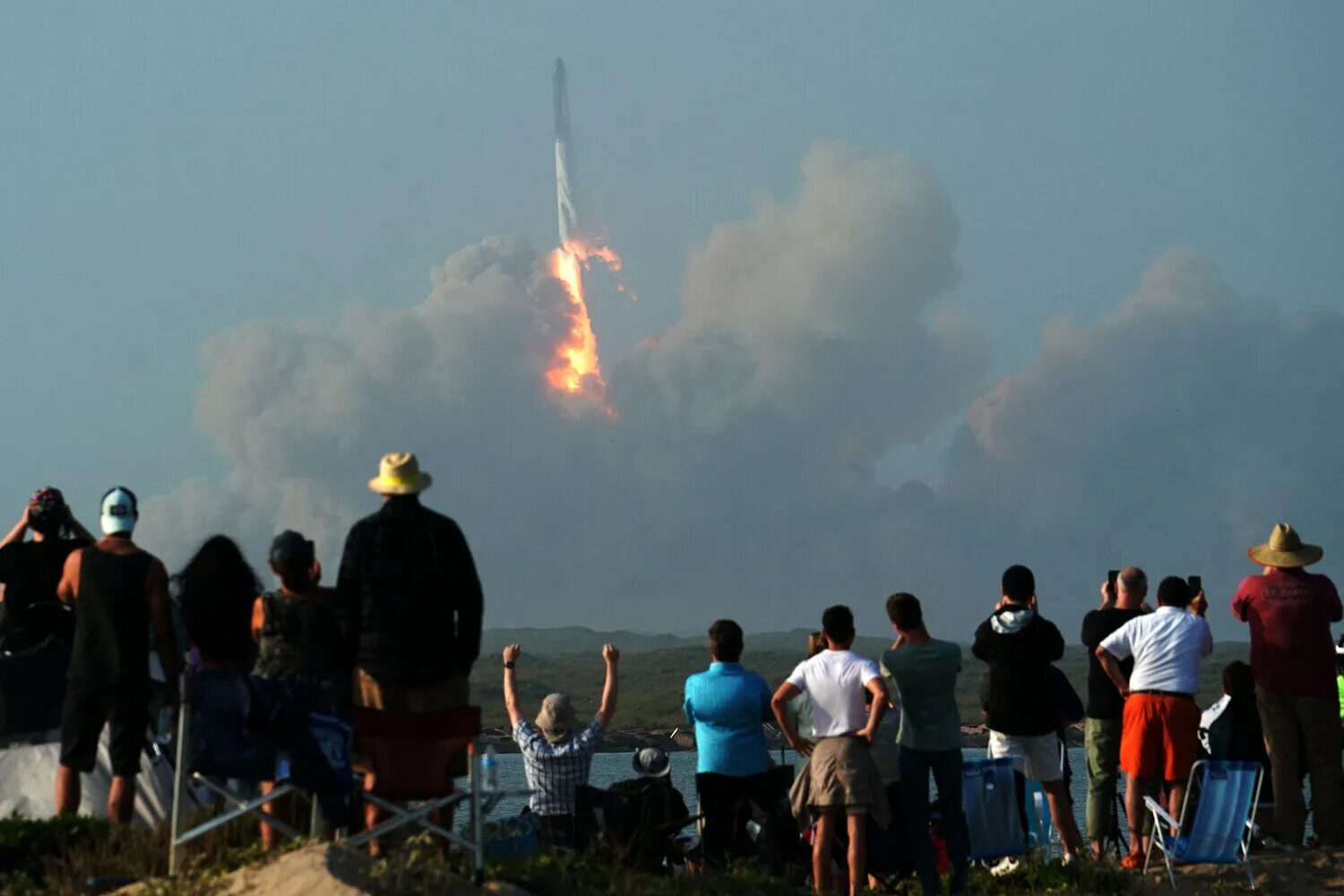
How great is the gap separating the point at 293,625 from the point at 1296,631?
744cm

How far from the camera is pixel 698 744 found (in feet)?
40.5

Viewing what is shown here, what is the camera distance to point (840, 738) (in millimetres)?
11453

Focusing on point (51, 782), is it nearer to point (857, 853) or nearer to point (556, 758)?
point (556, 758)

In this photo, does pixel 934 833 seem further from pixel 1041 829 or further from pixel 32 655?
pixel 32 655

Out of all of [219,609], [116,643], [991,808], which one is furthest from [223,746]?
[991,808]

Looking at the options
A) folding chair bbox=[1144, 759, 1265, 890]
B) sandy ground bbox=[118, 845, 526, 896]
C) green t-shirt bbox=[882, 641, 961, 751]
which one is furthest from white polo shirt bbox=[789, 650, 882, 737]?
sandy ground bbox=[118, 845, 526, 896]

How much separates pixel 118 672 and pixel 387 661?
196cm

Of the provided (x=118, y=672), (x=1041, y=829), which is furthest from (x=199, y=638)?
(x=1041, y=829)

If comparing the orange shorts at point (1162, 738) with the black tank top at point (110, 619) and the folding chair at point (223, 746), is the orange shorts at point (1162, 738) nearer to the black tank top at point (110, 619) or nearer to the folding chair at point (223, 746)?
the folding chair at point (223, 746)

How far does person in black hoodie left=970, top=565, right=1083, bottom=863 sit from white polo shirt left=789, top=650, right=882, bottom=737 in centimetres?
131

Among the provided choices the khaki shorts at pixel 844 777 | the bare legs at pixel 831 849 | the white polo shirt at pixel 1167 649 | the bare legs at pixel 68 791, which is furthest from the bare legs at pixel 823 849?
the bare legs at pixel 68 791

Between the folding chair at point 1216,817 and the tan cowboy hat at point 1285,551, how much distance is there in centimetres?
179

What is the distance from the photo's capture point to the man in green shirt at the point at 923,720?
1164 centimetres

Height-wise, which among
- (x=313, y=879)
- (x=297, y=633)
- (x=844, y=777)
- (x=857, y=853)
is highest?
(x=297, y=633)
